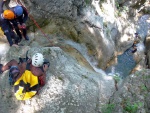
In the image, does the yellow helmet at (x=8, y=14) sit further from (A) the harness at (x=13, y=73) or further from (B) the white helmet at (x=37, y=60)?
(B) the white helmet at (x=37, y=60)

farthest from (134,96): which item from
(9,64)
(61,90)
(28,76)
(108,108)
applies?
(9,64)

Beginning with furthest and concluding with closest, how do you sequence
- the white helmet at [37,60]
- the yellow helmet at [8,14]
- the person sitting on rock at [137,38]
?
1. the person sitting on rock at [137,38]
2. the yellow helmet at [8,14]
3. the white helmet at [37,60]

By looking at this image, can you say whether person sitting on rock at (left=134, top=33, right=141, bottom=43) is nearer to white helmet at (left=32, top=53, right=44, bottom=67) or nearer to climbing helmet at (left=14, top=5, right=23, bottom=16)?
climbing helmet at (left=14, top=5, right=23, bottom=16)

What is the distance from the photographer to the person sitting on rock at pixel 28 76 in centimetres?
643

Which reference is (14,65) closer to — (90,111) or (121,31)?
(90,111)

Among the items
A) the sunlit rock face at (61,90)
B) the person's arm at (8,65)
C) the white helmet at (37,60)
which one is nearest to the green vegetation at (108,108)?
the sunlit rock face at (61,90)

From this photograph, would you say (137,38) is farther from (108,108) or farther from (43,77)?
(43,77)

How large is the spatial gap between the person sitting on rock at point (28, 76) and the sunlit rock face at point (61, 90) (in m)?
0.24

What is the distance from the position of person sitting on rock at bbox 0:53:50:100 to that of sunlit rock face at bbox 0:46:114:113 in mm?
235

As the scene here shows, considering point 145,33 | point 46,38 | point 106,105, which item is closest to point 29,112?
point 106,105

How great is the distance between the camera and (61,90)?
7.06 metres

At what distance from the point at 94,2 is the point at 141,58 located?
5.20 metres

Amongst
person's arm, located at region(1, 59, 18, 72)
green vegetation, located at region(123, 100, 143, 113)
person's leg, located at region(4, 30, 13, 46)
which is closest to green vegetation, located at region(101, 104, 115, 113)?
green vegetation, located at region(123, 100, 143, 113)

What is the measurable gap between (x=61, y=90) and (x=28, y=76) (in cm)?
131
